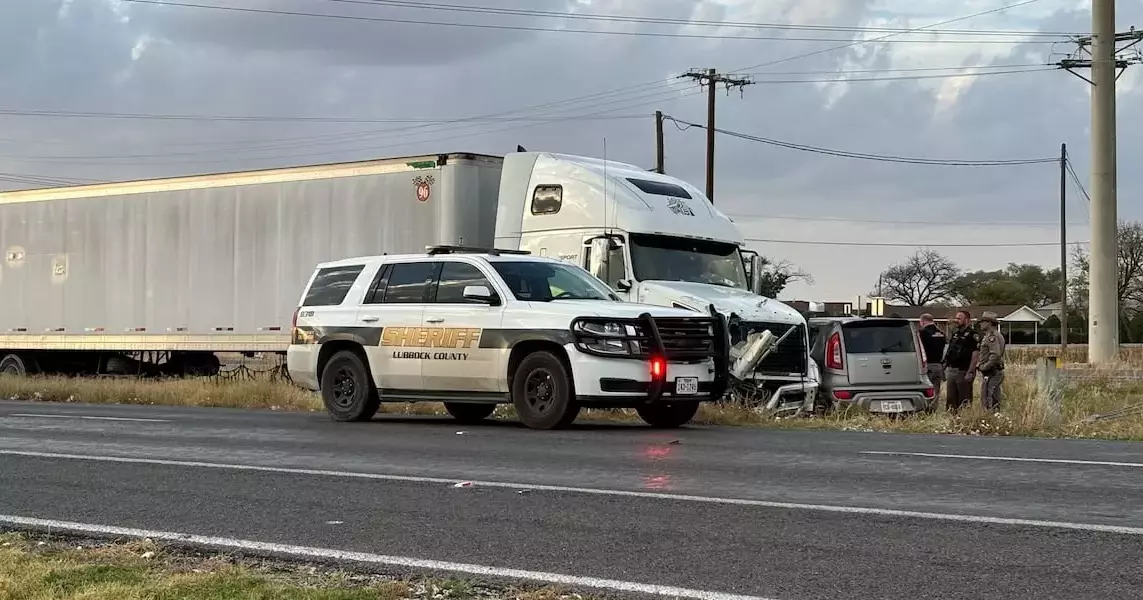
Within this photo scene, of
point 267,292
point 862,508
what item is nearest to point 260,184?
point 267,292

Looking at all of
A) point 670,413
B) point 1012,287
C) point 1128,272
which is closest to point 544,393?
point 670,413

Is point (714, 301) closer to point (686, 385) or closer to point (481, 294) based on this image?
point (686, 385)

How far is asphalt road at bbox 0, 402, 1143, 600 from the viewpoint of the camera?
5746 millimetres

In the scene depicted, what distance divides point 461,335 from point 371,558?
7379 millimetres

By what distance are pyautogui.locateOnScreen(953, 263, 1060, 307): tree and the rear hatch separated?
97.5 m

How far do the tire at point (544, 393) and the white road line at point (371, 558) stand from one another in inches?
238

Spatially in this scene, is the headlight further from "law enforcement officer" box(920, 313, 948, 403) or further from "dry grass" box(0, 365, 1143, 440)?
"law enforcement officer" box(920, 313, 948, 403)

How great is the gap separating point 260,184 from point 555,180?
23.6 ft

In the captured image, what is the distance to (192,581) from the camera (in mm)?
5469

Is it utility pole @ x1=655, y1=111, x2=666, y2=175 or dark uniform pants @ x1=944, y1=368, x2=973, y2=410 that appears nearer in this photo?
dark uniform pants @ x1=944, y1=368, x2=973, y2=410

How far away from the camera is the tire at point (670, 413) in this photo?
13.6 m

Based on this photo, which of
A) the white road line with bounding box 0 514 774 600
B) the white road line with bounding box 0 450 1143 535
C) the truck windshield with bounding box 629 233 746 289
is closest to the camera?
the white road line with bounding box 0 514 774 600

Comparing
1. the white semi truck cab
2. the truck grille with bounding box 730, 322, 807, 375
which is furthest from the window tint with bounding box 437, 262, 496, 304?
the truck grille with bounding box 730, 322, 807, 375

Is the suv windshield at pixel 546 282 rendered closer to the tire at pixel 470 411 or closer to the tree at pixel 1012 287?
the tire at pixel 470 411
